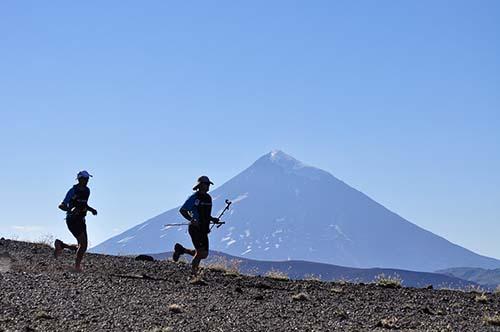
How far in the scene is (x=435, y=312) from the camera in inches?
582

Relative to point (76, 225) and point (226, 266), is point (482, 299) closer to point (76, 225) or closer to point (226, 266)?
point (226, 266)

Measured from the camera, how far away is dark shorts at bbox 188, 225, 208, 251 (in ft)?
62.1

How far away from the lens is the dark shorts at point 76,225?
18750 mm

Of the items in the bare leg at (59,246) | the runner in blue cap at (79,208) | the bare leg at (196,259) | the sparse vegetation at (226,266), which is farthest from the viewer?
the sparse vegetation at (226,266)

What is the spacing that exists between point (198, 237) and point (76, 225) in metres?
2.31

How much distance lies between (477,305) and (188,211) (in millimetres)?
5779

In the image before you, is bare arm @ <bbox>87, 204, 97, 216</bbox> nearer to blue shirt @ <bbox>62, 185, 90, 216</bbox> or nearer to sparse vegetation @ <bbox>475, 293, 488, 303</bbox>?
blue shirt @ <bbox>62, 185, 90, 216</bbox>

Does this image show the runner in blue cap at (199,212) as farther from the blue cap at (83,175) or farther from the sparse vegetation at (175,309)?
the sparse vegetation at (175,309)

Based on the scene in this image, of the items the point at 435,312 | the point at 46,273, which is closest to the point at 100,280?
the point at 46,273

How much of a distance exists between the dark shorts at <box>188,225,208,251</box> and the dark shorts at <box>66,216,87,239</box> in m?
2.03

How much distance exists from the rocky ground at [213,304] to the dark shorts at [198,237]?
0.62 metres

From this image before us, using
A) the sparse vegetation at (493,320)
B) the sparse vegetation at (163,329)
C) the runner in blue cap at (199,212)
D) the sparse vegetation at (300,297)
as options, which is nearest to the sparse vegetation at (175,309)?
the sparse vegetation at (163,329)

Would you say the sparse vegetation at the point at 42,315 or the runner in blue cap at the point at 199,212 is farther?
the runner in blue cap at the point at 199,212

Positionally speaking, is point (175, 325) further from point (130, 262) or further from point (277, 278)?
point (130, 262)
